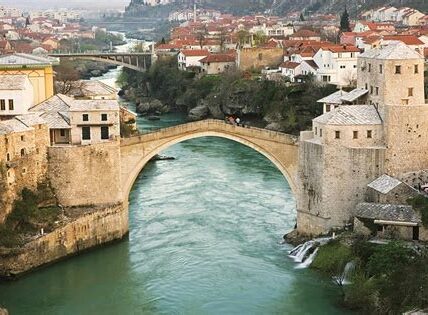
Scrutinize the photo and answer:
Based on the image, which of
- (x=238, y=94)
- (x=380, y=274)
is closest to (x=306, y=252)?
(x=380, y=274)

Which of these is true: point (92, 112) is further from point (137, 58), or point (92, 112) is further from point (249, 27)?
point (249, 27)

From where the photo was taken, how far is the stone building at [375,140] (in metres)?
22.1

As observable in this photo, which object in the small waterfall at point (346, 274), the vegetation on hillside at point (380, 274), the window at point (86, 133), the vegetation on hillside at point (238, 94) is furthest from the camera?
the vegetation on hillside at point (238, 94)

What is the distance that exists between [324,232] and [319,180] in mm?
1548

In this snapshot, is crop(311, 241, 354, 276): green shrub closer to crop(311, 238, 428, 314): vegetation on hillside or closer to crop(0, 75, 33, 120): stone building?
crop(311, 238, 428, 314): vegetation on hillside

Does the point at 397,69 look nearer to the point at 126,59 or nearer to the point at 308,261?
the point at 308,261

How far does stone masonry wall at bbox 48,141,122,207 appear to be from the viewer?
2372cm

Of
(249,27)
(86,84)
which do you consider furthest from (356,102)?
(249,27)

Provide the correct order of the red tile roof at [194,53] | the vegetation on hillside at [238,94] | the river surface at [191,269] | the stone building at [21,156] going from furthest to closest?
the red tile roof at [194,53], the vegetation on hillside at [238,94], the stone building at [21,156], the river surface at [191,269]

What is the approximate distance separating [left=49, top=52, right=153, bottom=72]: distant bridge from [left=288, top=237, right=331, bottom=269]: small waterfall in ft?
141

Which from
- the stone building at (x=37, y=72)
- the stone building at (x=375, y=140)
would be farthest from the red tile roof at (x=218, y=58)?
the stone building at (x=375, y=140)

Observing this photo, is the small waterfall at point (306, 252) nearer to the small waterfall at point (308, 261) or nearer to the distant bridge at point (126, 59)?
the small waterfall at point (308, 261)

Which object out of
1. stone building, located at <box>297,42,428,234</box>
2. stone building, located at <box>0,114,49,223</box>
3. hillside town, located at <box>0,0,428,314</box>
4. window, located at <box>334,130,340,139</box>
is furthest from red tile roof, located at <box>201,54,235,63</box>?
window, located at <box>334,130,340,139</box>

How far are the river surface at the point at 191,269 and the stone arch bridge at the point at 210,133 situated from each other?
2.03 m
